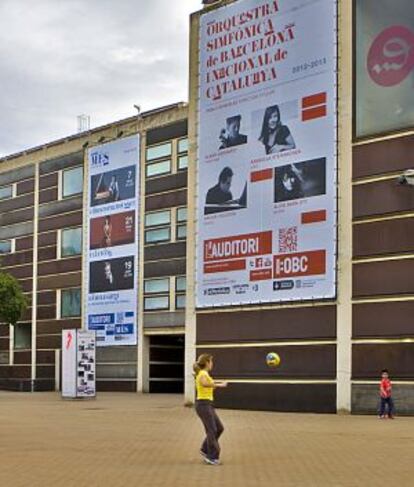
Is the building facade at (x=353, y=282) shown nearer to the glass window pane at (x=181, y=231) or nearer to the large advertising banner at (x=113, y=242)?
the glass window pane at (x=181, y=231)

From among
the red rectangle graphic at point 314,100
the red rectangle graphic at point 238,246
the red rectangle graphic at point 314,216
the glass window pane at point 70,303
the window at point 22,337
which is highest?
the red rectangle graphic at point 314,100

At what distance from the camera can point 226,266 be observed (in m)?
36.4

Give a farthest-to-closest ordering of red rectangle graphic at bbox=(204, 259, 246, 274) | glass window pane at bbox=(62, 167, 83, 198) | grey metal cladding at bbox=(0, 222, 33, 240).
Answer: grey metal cladding at bbox=(0, 222, 33, 240), glass window pane at bbox=(62, 167, 83, 198), red rectangle graphic at bbox=(204, 259, 246, 274)

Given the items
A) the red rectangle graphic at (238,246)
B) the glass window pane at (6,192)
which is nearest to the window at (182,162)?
the red rectangle graphic at (238,246)

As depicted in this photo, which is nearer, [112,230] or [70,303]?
[112,230]

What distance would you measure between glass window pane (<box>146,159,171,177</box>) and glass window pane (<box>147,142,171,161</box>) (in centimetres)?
40

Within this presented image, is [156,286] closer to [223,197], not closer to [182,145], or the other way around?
[182,145]

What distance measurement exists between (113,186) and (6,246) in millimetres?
12583

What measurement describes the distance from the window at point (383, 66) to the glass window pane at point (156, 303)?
2357 cm

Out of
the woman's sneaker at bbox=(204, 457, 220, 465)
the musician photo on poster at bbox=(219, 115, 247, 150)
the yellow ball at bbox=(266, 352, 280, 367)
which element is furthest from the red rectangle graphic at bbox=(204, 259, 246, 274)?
the woman's sneaker at bbox=(204, 457, 220, 465)

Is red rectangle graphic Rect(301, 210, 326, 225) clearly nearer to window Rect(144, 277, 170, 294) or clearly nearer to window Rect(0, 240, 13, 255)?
window Rect(144, 277, 170, 294)

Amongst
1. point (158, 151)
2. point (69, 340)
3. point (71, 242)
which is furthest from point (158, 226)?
point (69, 340)

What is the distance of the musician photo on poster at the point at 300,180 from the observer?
33.2 m

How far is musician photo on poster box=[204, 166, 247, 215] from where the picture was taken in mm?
36156
